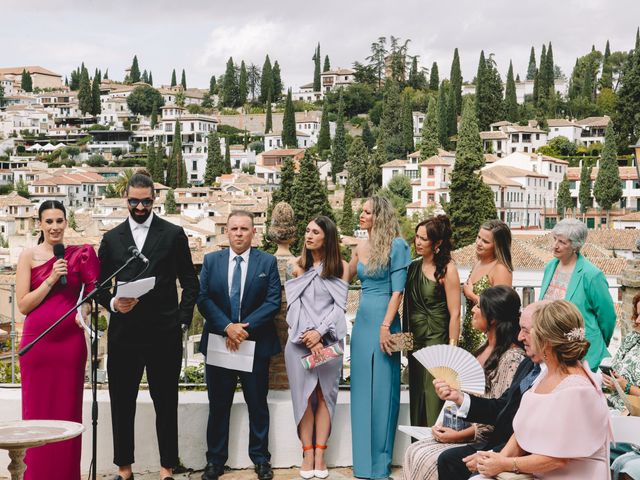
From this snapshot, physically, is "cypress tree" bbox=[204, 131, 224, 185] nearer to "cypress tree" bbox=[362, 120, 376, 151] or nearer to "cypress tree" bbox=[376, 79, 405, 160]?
"cypress tree" bbox=[362, 120, 376, 151]

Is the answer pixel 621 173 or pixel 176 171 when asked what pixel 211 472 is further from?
pixel 176 171

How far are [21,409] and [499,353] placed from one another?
2.87 meters

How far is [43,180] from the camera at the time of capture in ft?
276

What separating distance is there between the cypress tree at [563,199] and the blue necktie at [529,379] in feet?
207

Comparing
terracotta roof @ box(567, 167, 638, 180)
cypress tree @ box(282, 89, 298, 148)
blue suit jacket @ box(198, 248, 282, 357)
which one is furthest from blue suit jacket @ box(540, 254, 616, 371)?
cypress tree @ box(282, 89, 298, 148)

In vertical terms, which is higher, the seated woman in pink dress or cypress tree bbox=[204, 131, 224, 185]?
cypress tree bbox=[204, 131, 224, 185]

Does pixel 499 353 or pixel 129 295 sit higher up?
pixel 129 295

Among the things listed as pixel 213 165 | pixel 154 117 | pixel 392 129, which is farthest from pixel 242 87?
pixel 392 129

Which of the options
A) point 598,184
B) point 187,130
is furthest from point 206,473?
point 187,130

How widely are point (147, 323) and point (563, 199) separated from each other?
208 feet

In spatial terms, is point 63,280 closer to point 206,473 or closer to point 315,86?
point 206,473

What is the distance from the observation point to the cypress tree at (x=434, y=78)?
346 feet

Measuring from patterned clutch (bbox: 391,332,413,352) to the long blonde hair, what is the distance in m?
0.42

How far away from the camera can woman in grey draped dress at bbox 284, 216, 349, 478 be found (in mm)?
4590
